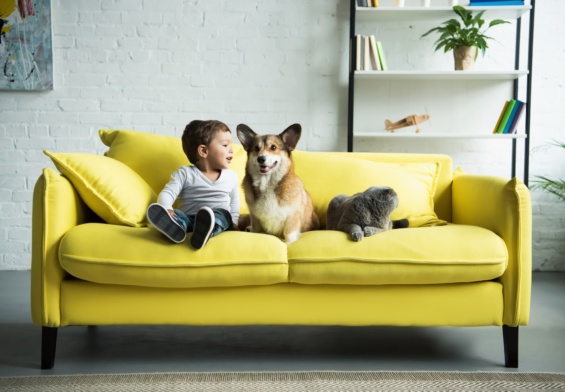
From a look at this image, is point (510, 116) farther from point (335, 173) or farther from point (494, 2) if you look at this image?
point (335, 173)

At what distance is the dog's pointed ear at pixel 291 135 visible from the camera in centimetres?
214

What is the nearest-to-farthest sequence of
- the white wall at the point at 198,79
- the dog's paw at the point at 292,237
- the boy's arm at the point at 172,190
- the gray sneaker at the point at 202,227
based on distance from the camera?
the gray sneaker at the point at 202,227
the dog's paw at the point at 292,237
the boy's arm at the point at 172,190
the white wall at the point at 198,79

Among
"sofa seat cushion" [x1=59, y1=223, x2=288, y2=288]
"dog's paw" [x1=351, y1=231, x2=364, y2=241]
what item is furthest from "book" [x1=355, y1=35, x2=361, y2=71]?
"sofa seat cushion" [x1=59, y1=223, x2=288, y2=288]

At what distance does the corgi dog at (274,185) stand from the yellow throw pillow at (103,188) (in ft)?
1.42

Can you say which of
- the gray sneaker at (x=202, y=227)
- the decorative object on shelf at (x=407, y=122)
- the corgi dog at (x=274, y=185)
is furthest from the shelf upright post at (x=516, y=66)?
the gray sneaker at (x=202, y=227)

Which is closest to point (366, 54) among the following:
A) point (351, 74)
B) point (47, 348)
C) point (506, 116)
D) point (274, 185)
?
point (351, 74)

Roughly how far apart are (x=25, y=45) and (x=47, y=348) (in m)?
2.57

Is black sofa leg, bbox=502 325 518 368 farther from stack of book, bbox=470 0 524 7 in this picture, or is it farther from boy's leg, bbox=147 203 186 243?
stack of book, bbox=470 0 524 7

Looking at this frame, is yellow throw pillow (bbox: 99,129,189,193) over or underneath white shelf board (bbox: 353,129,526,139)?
underneath

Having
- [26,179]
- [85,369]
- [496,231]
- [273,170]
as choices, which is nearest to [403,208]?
[496,231]

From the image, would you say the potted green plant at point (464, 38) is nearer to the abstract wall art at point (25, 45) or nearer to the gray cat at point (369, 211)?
the gray cat at point (369, 211)

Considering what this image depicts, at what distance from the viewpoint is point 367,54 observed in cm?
361

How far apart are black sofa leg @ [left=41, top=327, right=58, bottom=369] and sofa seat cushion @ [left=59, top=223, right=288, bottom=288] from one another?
221 mm

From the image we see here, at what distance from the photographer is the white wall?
3.87 m
